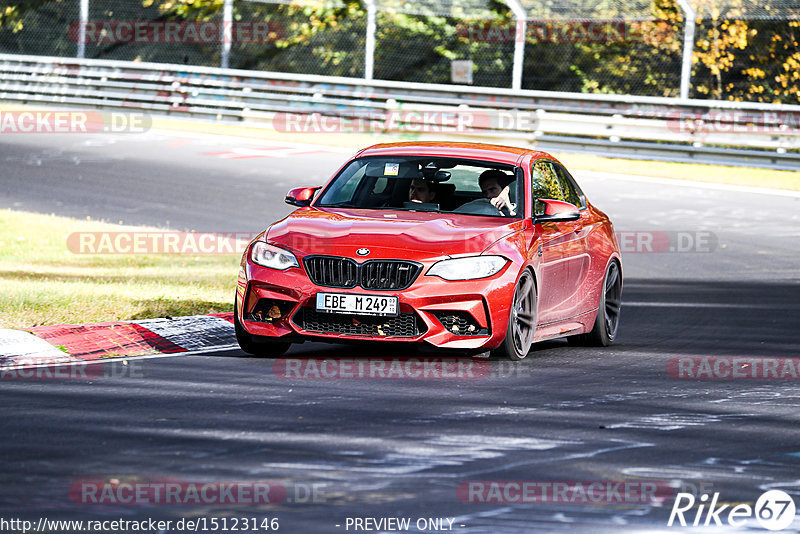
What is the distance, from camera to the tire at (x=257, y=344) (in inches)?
383

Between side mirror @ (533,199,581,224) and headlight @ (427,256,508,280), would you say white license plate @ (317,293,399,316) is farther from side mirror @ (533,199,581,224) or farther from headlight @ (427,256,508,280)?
side mirror @ (533,199,581,224)

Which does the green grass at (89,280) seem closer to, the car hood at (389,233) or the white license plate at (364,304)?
the car hood at (389,233)

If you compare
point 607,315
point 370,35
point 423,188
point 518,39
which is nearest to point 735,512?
point 423,188

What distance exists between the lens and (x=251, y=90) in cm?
3131

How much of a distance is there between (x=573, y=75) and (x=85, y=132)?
10.9m

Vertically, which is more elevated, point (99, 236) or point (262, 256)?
point (262, 256)

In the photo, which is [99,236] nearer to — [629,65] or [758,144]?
[758,144]

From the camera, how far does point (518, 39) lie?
27.4 m

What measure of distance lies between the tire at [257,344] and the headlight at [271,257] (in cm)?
42

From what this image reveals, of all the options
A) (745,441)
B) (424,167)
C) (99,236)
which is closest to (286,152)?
(99,236)

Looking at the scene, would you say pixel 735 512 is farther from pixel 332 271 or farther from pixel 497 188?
pixel 497 188

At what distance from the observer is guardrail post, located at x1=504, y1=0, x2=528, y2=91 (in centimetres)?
2739

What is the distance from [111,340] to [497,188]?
3.03 meters

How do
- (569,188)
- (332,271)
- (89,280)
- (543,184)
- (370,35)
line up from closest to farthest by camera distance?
(332,271)
(543,184)
(569,188)
(89,280)
(370,35)
